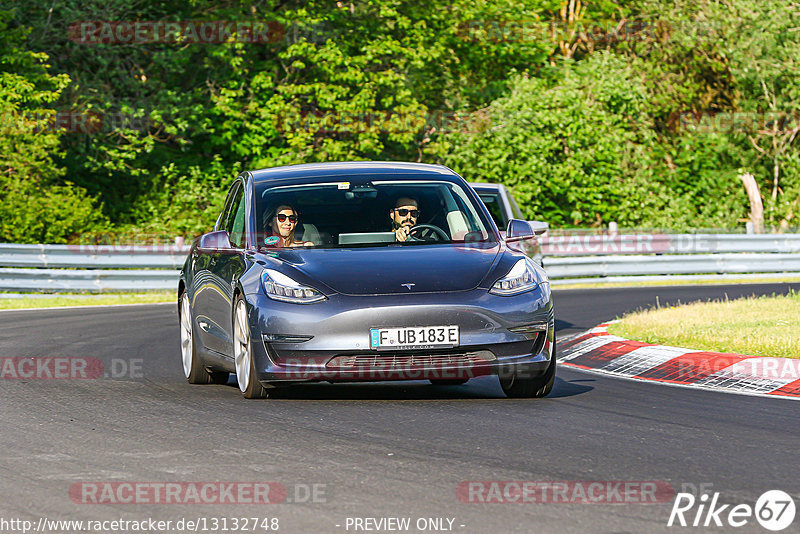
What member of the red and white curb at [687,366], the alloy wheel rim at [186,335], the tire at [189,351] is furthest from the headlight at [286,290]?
the red and white curb at [687,366]

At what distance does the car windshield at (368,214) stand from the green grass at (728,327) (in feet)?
9.29

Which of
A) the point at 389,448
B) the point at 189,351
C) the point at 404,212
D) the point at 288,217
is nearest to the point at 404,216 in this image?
the point at 404,212

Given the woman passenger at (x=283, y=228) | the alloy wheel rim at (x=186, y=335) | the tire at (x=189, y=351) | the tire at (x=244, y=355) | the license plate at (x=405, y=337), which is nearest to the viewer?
the license plate at (x=405, y=337)

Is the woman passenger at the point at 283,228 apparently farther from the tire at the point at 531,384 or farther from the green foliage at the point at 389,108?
the green foliage at the point at 389,108

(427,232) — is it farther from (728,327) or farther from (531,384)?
(728,327)

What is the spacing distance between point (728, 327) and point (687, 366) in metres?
2.40

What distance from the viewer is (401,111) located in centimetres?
3494

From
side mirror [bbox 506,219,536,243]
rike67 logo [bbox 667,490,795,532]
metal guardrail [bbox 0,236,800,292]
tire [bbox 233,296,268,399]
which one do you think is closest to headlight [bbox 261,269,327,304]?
tire [bbox 233,296,268,399]

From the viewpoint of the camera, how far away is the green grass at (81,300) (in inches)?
901

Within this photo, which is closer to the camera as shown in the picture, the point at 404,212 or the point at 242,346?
the point at 242,346

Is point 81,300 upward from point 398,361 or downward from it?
downward

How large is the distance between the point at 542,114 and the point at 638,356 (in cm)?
2467

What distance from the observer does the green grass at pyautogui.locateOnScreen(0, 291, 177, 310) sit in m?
22.9

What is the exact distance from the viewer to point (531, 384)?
30.3 feet
